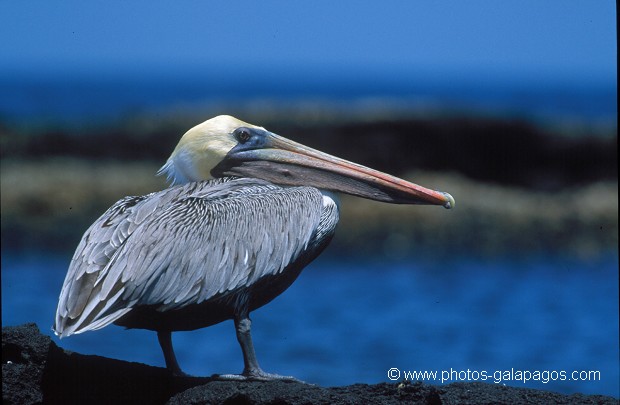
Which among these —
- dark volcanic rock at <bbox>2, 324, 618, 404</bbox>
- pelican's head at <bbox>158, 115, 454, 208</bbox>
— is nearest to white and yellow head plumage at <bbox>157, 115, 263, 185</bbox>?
pelican's head at <bbox>158, 115, 454, 208</bbox>

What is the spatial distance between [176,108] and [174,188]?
42.4ft

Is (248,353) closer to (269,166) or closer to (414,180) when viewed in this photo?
(269,166)

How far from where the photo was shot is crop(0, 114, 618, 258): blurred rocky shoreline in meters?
15.1

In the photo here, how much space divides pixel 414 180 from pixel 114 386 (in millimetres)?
10693

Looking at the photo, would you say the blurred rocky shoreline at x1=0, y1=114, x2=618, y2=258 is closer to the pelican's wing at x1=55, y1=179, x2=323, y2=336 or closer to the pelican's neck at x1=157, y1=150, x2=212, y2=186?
the pelican's neck at x1=157, y1=150, x2=212, y2=186

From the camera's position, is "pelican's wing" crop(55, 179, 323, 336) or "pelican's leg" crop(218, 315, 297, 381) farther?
"pelican's leg" crop(218, 315, 297, 381)

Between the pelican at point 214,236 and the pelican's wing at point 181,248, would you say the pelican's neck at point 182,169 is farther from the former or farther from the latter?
the pelican's wing at point 181,248

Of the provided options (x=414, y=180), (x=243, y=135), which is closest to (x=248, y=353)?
(x=243, y=135)

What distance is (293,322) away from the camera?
15086 millimetres

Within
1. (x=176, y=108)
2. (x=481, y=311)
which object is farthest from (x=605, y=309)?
(x=176, y=108)

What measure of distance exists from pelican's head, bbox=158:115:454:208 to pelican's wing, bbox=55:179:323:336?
9.4 inches

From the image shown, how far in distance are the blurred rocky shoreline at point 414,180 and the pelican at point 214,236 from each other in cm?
905

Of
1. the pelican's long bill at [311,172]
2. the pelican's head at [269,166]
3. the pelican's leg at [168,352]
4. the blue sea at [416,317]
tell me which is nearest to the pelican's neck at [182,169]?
the pelican's head at [269,166]

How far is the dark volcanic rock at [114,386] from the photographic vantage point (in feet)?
15.6
